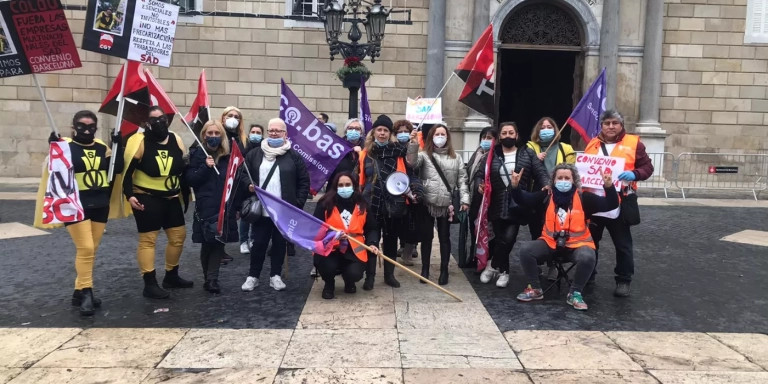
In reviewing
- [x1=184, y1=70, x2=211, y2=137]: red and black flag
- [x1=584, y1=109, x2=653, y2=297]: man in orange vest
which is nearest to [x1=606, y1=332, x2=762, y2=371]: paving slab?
[x1=584, y1=109, x2=653, y2=297]: man in orange vest

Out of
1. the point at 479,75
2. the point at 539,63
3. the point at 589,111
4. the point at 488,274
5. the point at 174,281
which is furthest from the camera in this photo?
the point at 539,63

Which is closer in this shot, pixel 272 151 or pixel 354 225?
pixel 354 225

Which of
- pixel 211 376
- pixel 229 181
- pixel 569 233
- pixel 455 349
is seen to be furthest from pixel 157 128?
pixel 569 233

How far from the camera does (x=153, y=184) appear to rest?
5.36 meters

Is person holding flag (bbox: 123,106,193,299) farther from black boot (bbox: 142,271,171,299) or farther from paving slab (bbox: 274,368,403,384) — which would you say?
paving slab (bbox: 274,368,403,384)

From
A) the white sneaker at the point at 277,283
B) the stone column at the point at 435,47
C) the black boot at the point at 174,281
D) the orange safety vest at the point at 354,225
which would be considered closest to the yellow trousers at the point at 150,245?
the black boot at the point at 174,281

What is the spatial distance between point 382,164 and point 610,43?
11.3 meters

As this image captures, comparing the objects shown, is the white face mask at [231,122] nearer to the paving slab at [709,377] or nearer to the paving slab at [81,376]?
the paving slab at [81,376]

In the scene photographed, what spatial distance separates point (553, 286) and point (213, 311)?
349 cm

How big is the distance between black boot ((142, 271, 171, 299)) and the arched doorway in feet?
39.1

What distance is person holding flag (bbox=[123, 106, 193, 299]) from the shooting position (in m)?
5.29

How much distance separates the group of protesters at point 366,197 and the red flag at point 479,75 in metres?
0.77

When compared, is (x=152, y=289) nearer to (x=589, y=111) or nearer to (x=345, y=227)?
(x=345, y=227)

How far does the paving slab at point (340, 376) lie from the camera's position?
366cm
